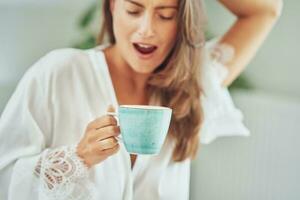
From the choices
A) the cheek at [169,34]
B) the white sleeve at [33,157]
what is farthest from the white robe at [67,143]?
the cheek at [169,34]

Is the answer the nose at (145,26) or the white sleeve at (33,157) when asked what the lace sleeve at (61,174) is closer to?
the white sleeve at (33,157)

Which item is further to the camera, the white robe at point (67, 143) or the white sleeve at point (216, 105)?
the white sleeve at point (216, 105)

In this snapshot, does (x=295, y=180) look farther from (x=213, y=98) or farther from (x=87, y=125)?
(x=87, y=125)

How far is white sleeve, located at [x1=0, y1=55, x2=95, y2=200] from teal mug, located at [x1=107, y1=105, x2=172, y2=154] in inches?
4.3

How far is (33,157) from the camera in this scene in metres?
0.85

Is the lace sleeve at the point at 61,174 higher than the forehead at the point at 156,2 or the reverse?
the reverse

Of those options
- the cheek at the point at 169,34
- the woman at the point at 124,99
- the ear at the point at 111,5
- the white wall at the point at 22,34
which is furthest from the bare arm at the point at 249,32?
the white wall at the point at 22,34

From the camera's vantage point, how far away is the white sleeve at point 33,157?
2.74ft

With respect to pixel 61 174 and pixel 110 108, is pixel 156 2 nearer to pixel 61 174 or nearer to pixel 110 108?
pixel 110 108

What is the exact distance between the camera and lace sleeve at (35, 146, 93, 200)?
834mm

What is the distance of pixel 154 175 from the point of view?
927 mm

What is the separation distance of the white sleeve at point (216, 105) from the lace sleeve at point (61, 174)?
0.86 ft

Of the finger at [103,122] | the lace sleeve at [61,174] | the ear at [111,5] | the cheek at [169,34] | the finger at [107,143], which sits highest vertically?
the ear at [111,5]

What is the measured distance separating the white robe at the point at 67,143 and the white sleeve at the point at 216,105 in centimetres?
9
